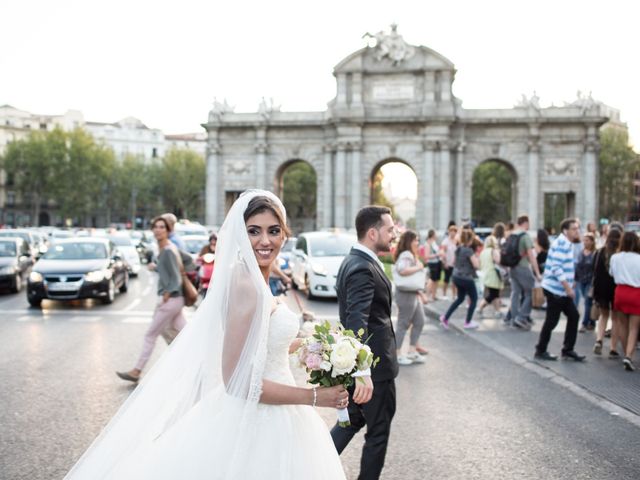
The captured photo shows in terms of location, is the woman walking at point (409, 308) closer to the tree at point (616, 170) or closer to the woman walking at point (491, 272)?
the woman walking at point (491, 272)

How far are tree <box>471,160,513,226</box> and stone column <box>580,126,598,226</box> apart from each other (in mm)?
32801

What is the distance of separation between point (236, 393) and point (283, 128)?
3711 centimetres

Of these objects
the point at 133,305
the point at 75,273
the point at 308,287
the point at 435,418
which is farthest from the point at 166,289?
the point at 308,287

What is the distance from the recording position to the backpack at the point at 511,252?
Answer: 12.5 m

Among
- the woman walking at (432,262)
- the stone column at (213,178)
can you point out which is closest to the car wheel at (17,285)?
the woman walking at (432,262)

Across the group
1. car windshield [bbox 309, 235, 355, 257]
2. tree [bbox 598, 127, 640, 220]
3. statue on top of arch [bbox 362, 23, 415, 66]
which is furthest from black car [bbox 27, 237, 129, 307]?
tree [bbox 598, 127, 640, 220]

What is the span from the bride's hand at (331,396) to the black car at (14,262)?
1766 cm

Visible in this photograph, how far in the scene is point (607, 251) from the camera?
9844 millimetres

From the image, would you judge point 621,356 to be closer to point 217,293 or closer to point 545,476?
point 545,476

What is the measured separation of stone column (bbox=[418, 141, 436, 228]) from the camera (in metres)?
36.8

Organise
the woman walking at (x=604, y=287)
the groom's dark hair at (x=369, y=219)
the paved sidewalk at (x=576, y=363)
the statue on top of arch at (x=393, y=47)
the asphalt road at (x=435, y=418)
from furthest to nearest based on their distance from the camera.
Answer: the statue on top of arch at (x=393, y=47), the woman walking at (x=604, y=287), the paved sidewalk at (x=576, y=363), the asphalt road at (x=435, y=418), the groom's dark hair at (x=369, y=219)

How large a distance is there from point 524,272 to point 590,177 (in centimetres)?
2712

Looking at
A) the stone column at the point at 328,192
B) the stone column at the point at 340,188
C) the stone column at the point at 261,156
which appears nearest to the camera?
the stone column at the point at 340,188

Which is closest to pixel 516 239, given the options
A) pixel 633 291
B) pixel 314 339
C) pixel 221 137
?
pixel 633 291
